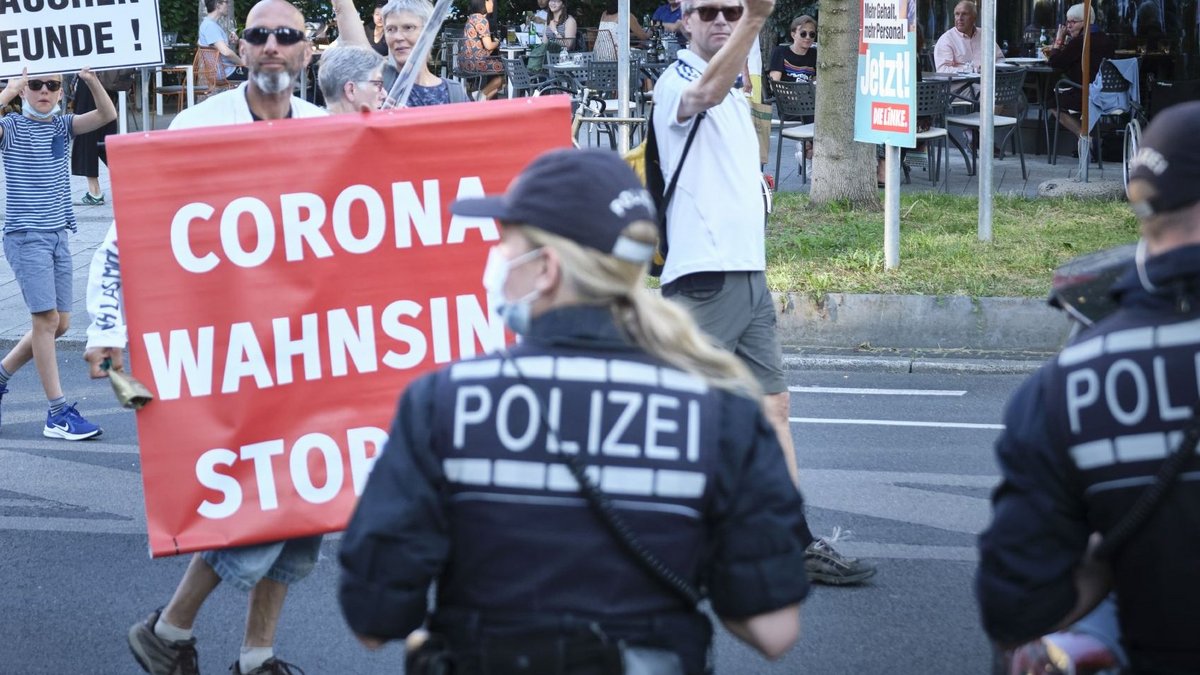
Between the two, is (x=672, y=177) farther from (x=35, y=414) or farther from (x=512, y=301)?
(x=35, y=414)

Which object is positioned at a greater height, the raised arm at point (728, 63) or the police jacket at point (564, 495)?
the raised arm at point (728, 63)

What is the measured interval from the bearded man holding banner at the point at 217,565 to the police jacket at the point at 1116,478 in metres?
2.27

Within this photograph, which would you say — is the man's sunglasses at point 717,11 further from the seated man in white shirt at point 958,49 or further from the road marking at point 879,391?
the seated man in white shirt at point 958,49

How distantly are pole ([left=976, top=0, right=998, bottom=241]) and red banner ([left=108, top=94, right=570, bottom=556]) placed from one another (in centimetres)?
722

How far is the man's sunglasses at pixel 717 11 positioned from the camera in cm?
502

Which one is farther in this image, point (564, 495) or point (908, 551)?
point (908, 551)

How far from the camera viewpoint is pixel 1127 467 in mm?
2340

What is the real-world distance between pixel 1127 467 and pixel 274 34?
2.97 m

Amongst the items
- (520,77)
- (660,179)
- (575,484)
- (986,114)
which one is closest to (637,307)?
(575,484)

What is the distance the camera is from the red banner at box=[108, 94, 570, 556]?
13.3 feet

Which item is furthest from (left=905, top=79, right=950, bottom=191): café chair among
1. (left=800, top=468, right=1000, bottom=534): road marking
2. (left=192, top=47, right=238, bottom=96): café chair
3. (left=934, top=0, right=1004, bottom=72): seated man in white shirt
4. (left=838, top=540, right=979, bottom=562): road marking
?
(left=192, top=47, right=238, bottom=96): café chair

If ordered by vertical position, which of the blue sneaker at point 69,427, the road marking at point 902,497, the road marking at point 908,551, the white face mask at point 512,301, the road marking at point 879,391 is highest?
the white face mask at point 512,301

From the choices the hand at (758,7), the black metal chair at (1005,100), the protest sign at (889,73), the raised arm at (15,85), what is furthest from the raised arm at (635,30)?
the hand at (758,7)

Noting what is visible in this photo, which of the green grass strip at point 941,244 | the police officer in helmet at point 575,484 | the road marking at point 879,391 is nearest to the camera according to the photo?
the police officer in helmet at point 575,484
